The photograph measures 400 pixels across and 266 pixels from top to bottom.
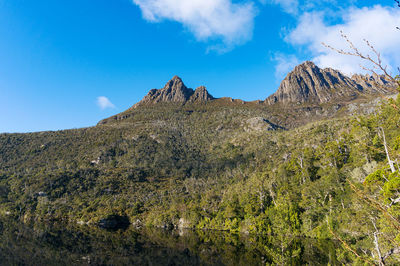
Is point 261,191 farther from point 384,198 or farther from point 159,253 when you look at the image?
point 384,198

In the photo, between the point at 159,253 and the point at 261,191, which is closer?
the point at 159,253

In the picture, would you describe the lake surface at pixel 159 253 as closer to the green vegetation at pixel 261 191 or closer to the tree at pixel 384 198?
the green vegetation at pixel 261 191

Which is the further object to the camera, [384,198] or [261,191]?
[261,191]

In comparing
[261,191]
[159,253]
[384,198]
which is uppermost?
[384,198]

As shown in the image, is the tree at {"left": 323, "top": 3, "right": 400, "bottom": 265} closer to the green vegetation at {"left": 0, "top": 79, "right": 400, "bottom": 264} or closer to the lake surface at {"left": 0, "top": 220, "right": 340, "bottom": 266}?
the green vegetation at {"left": 0, "top": 79, "right": 400, "bottom": 264}

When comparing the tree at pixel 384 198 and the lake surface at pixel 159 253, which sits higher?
the tree at pixel 384 198

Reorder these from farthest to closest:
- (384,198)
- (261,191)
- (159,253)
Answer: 1. (261,191)
2. (159,253)
3. (384,198)

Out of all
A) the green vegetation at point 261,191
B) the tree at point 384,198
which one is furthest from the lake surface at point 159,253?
the tree at point 384,198

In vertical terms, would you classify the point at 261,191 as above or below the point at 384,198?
below

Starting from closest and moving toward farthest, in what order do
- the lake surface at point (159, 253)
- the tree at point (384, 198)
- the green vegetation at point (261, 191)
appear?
the tree at point (384, 198) → the green vegetation at point (261, 191) → the lake surface at point (159, 253)

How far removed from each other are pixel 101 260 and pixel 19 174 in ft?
589

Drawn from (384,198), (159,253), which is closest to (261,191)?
(159,253)

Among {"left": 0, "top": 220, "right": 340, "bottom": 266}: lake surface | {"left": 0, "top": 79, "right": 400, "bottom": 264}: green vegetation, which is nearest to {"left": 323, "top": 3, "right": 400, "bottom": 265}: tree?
{"left": 0, "top": 79, "right": 400, "bottom": 264}: green vegetation

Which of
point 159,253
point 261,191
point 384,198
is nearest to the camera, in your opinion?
point 384,198
